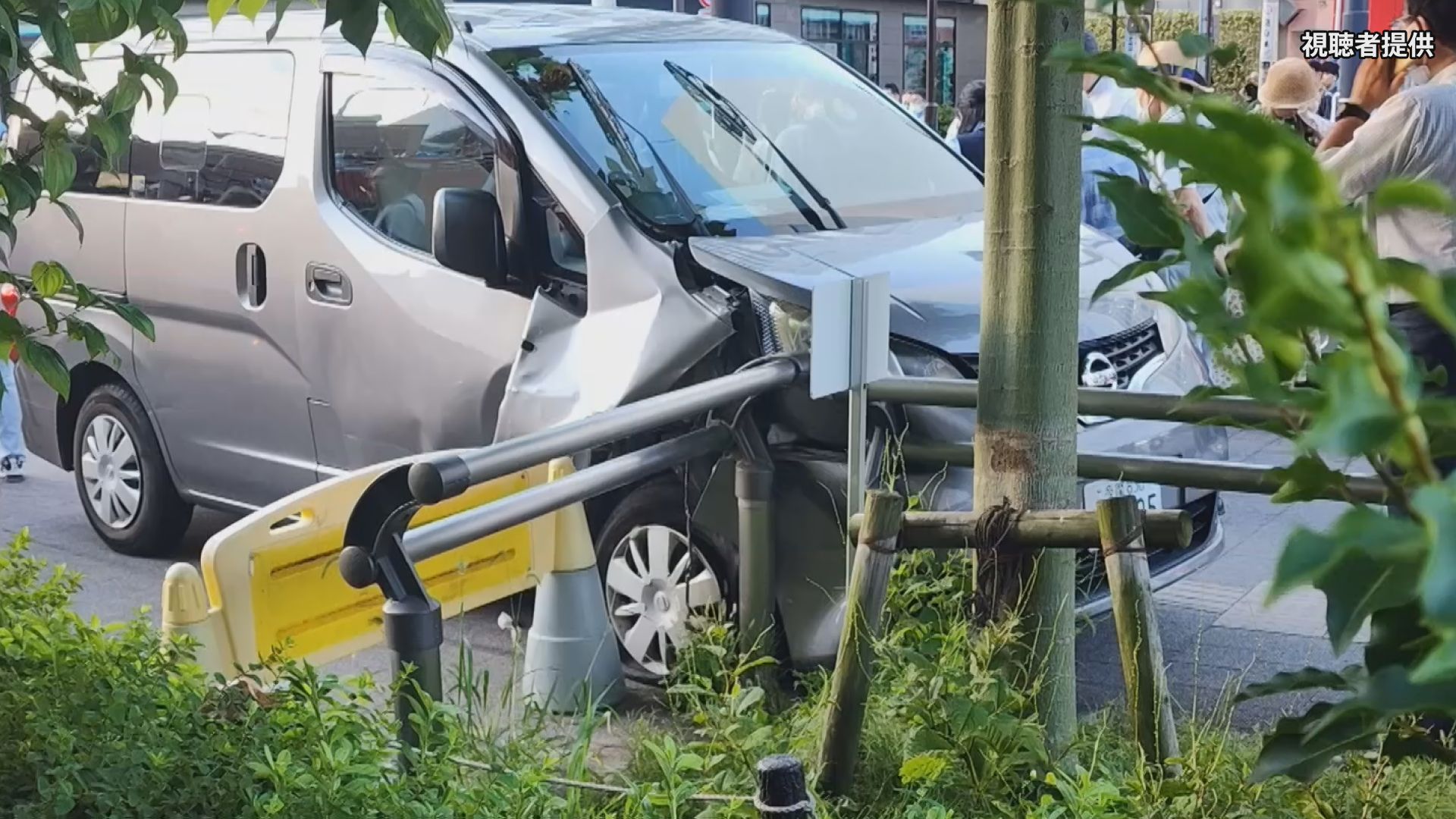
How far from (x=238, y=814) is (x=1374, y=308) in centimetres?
226

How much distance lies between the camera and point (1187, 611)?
574 centimetres

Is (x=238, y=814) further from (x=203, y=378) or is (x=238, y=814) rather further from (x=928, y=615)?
(x=203, y=378)

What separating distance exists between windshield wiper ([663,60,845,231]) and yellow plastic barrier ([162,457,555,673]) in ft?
5.87

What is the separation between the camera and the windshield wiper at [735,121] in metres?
5.40

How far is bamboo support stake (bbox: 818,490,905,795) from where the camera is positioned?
2869 mm

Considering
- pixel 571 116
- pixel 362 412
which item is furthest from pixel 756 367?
pixel 362 412

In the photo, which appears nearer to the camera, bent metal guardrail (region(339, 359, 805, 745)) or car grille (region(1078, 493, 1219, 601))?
bent metal guardrail (region(339, 359, 805, 745))

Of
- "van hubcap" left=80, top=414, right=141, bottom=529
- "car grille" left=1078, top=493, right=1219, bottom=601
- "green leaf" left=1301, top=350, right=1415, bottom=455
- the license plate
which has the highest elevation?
"green leaf" left=1301, top=350, right=1415, bottom=455

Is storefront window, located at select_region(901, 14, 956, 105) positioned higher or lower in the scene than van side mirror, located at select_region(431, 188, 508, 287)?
lower

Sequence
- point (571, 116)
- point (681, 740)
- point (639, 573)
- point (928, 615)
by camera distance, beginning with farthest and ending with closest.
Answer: point (571, 116), point (639, 573), point (681, 740), point (928, 615)

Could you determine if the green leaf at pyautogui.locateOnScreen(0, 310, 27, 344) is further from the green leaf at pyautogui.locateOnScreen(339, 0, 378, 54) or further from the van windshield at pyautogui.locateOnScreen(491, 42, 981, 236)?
the van windshield at pyautogui.locateOnScreen(491, 42, 981, 236)

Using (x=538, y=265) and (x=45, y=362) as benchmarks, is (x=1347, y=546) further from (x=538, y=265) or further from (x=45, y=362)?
(x=538, y=265)

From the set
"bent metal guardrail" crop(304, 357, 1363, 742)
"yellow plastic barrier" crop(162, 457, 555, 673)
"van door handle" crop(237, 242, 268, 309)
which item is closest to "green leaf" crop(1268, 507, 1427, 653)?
"bent metal guardrail" crop(304, 357, 1363, 742)

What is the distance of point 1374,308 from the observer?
763mm
